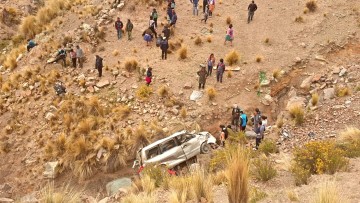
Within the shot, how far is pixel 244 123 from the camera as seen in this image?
632 inches

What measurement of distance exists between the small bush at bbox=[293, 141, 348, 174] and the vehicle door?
521cm

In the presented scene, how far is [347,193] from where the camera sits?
8.55m

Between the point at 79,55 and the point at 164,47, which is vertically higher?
the point at 164,47

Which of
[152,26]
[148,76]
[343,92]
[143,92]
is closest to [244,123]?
[343,92]

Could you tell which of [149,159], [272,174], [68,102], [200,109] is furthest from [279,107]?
[68,102]

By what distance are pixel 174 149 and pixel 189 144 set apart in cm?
61

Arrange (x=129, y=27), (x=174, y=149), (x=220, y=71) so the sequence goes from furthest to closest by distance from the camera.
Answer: (x=129, y=27) < (x=220, y=71) < (x=174, y=149)

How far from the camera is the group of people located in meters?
14.9

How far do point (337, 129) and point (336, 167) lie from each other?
4.64m

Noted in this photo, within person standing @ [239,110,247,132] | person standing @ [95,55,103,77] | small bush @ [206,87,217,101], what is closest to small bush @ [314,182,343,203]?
person standing @ [239,110,247,132]

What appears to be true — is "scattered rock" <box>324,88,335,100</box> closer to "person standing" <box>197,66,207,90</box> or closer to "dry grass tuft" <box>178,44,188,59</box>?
"person standing" <box>197,66,207,90</box>

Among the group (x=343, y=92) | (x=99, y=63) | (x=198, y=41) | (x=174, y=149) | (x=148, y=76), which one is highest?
(x=198, y=41)

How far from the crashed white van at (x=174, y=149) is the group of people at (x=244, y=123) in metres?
0.74

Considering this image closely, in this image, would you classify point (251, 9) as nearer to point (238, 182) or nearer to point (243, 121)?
point (243, 121)
